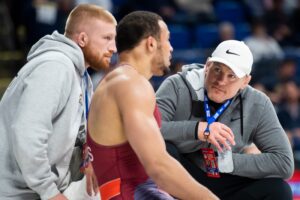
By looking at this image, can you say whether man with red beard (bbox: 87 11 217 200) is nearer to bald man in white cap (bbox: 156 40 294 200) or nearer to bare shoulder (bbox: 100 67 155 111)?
bare shoulder (bbox: 100 67 155 111)

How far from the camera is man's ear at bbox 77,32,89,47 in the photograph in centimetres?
422

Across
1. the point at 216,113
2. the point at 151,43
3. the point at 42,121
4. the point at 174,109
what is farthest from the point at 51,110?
the point at 216,113

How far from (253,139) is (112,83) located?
123 cm

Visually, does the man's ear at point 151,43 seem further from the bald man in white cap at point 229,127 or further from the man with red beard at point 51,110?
the bald man in white cap at point 229,127

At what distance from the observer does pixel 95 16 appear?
169 inches

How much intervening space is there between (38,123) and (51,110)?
10cm

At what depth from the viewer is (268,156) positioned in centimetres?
438

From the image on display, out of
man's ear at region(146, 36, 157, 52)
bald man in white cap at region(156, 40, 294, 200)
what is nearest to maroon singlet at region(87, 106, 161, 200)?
man's ear at region(146, 36, 157, 52)

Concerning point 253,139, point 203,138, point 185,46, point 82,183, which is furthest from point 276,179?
point 185,46

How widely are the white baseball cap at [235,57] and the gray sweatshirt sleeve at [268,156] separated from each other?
284mm

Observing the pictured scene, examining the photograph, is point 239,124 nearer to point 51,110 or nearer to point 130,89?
point 130,89

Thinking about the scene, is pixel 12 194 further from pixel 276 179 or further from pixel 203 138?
pixel 276 179

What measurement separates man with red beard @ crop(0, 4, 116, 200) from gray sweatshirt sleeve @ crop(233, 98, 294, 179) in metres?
0.92

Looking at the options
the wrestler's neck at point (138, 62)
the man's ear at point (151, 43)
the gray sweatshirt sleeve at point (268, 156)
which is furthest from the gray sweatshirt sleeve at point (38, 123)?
the gray sweatshirt sleeve at point (268, 156)
